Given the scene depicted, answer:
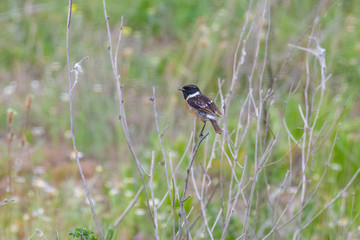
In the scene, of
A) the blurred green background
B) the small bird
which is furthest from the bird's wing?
the blurred green background

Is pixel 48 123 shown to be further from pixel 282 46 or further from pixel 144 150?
pixel 282 46

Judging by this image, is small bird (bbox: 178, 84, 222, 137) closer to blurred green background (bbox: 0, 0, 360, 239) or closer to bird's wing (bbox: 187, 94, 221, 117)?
bird's wing (bbox: 187, 94, 221, 117)

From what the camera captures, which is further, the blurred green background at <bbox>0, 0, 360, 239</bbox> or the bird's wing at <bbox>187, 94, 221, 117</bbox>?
the blurred green background at <bbox>0, 0, 360, 239</bbox>

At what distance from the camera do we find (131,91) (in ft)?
19.9

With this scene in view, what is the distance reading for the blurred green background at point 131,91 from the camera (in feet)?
14.0

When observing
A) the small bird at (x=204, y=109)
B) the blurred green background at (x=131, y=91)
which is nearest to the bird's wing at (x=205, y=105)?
the small bird at (x=204, y=109)

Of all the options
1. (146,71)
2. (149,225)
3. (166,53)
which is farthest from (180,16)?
(149,225)

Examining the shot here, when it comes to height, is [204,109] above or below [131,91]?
above

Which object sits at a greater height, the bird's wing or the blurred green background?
the bird's wing

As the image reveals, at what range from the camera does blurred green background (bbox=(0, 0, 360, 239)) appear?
14.0 ft

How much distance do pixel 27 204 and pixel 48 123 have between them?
4.37 ft

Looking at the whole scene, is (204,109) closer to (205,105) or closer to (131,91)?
(205,105)

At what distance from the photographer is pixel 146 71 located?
614 cm

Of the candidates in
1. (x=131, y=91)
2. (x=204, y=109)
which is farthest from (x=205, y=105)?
(x=131, y=91)
